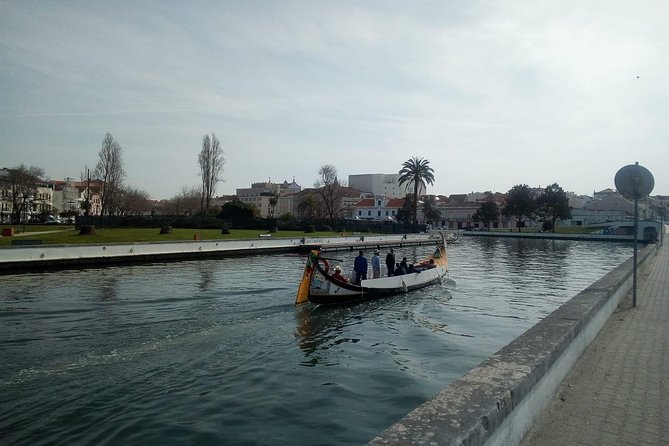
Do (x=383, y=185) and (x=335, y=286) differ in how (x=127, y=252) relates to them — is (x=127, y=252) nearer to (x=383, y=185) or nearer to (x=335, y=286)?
(x=335, y=286)

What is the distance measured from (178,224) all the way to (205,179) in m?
13.6

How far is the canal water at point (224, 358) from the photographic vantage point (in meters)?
8.37

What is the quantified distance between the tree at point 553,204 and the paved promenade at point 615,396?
300 feet

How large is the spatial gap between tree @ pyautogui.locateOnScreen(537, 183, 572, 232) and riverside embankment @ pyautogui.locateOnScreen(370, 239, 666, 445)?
9449 cm

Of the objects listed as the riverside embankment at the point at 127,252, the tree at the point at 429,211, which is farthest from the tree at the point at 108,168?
the tree at the point at 429,211

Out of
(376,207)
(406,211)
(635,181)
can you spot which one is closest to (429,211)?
(406,211)

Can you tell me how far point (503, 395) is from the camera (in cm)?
416

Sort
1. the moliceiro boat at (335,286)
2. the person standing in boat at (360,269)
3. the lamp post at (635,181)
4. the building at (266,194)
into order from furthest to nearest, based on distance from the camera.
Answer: the building at (266,194), the person standing in boat at (360,269), the moliceiro boat at (335,286), the lamp post at (635,181)

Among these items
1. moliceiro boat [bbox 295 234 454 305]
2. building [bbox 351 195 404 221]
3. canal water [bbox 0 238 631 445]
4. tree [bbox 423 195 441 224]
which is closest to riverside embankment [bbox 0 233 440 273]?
canal water [bbox 0 238 631 445]

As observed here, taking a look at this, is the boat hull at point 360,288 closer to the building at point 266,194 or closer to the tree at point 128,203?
the tree at point 128,203

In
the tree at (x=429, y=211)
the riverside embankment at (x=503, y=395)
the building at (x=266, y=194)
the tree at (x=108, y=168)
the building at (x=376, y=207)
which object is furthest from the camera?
the building at (x=266, y=194)

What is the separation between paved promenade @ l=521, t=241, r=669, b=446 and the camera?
470 cm

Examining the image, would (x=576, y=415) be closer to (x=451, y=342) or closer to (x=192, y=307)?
(x=451, y=342)

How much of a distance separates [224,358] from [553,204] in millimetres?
93485
